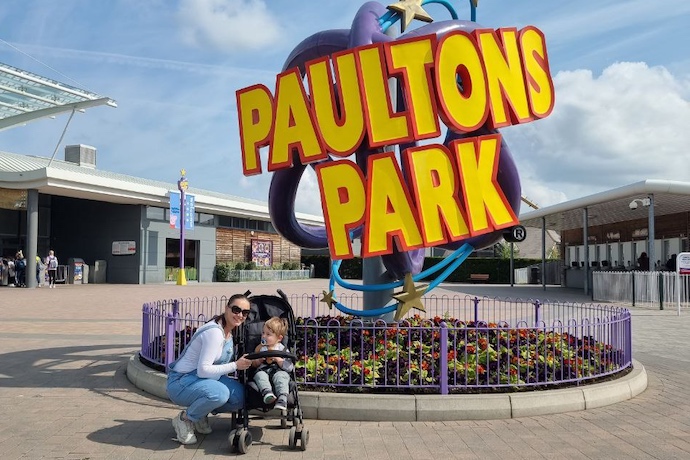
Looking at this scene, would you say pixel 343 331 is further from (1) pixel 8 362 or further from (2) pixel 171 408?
(1) pixel 8 362

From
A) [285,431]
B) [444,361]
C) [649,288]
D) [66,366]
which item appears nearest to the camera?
[285,431]

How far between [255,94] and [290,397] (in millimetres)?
4759

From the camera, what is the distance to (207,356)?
5441mm

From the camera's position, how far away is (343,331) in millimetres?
8352

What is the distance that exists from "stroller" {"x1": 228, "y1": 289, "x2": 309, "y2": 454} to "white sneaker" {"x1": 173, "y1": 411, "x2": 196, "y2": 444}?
1.25 ft

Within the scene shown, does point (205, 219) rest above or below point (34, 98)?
below

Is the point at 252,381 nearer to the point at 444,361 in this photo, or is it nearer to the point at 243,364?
the point at 243,364

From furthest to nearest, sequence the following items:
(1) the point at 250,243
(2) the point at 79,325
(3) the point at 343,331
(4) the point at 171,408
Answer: (1) the point at 250,243, (2) the point at 79,325, (3) the point at 343,331, (4) the point at 171,408

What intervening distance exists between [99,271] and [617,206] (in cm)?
2554

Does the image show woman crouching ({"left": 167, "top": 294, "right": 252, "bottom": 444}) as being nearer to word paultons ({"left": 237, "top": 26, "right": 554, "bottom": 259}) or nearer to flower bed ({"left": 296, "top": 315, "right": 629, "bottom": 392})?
flower bed ({"left": 296, "top": 315, "right": 629, "bottom": 392})

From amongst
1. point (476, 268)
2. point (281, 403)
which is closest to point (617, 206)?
point (476, 268)

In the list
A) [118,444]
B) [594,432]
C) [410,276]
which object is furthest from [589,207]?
[118,444]

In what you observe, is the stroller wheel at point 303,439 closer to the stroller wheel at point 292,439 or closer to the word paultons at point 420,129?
the stroller wheel at point 292,439

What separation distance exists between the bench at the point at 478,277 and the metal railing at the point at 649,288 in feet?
67.8
